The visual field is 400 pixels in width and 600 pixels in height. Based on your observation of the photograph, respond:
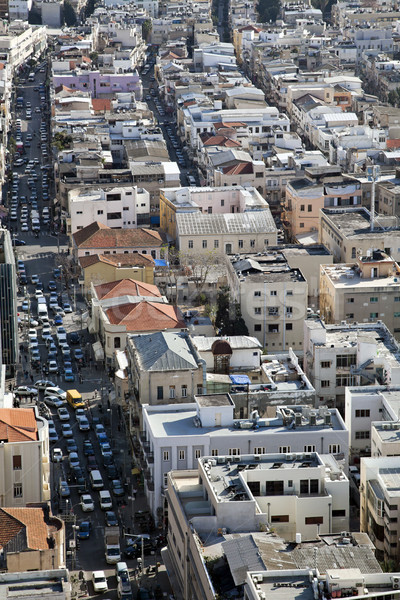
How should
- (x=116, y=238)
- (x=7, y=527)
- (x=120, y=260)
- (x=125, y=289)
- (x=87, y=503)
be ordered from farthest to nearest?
(x=116, y=238) < (x=120, y=260) < (x=125, y=289) < (x=87, y=503) < (x=7, y=527)

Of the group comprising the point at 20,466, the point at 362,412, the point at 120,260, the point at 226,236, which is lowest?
the point at 20,466

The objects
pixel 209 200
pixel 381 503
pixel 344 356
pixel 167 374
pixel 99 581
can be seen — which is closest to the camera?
pixel 381 503

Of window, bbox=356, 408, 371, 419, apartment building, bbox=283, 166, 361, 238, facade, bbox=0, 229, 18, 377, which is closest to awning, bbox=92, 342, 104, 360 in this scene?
facade, bbox=0, 229, 18, 377

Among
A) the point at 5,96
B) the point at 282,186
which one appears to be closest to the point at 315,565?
the point at 282,186

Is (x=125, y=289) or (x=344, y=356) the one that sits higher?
(x=344, y=356)

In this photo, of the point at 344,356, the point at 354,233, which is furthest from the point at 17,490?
the point at 354,233

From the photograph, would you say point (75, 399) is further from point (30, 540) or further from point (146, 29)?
point (146, 29)

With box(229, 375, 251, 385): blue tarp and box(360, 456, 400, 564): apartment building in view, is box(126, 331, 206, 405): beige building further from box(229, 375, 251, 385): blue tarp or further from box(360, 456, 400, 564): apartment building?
box(360, 456, 400, 564): apartment building

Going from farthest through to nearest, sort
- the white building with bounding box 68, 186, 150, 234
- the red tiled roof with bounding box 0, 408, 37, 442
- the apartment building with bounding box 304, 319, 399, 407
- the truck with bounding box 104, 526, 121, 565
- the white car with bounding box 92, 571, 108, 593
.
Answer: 1. the white building with bounding box 68, 186, 150, 234
2. the apartment building with bounding box 304, 319, 399, 407
3. the red tiled roof with bounding box 0, 408, 37, 442
4. the truck with bounding box 104, 526, 121, 565
5. the white car with bounding box 92, 571, 108, 593
